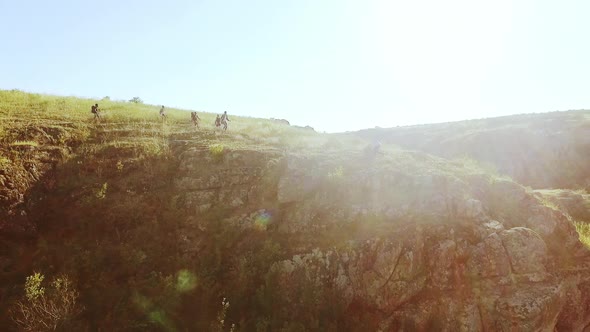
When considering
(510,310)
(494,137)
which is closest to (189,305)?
(510,310)

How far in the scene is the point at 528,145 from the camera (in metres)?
53.7

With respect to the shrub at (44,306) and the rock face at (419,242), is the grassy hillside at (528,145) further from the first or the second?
the shrub at (44,306)

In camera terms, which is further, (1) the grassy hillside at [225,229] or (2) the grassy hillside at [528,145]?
(2) the grassy hillside at [528,145]

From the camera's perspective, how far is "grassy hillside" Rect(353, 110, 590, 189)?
4872 cm

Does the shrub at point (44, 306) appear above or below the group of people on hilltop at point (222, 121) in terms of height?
below

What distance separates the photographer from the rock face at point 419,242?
1512 centimetres

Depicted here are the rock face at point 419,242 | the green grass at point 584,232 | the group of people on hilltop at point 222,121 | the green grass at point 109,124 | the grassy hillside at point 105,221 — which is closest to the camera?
the rock face at point 419,242

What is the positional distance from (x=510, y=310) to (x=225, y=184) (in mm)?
14324

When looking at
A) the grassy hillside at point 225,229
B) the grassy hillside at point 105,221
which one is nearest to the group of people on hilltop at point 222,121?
the grassy hillside at point 105,221

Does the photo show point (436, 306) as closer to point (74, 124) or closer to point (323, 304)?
point (323, 304)

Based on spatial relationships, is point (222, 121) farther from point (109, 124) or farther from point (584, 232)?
point (584, 232)

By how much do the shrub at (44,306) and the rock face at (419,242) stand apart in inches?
203

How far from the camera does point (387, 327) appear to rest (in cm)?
1500

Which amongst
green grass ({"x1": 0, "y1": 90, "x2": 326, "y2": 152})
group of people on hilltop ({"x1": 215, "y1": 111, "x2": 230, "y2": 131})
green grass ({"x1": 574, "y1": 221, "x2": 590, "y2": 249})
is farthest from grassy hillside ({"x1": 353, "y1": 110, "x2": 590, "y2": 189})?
group of people on hilltop ({"x1": 215, "y1": 111, "x2": 230, "y2": 131})
